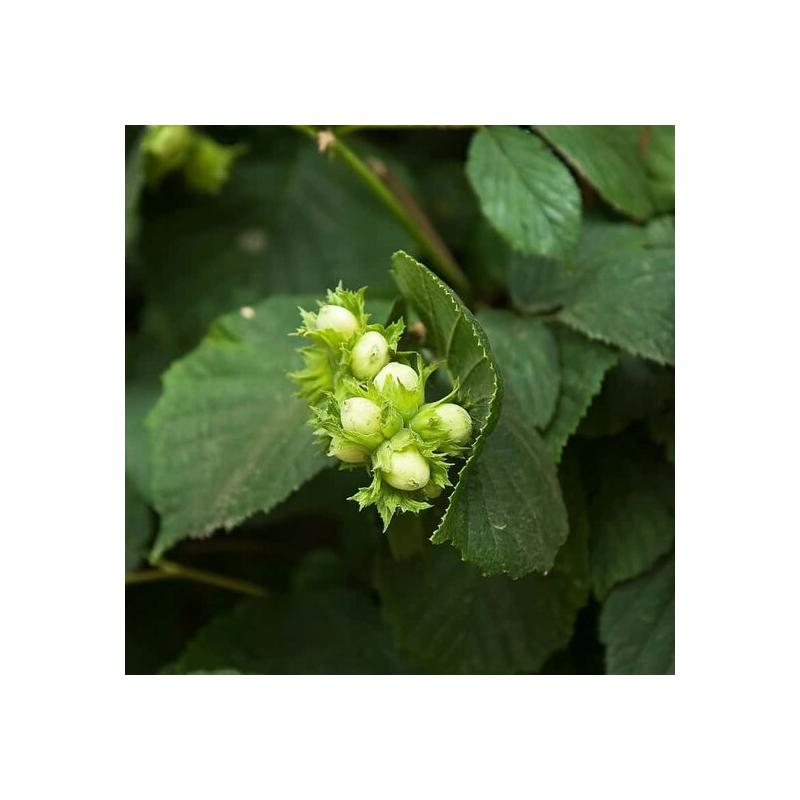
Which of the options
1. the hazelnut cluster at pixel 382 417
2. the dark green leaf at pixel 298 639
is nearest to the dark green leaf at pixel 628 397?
the hazelnut cluster at pixel 382 417

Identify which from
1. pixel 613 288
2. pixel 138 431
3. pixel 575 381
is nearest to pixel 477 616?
pixel 575 381

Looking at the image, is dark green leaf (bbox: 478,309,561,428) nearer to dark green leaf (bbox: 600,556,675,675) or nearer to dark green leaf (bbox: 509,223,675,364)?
dark green leaf (bbox: 509,223,675,364)

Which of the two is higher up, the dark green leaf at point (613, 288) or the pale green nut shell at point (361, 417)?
the dark green leaf at point (613, 288)

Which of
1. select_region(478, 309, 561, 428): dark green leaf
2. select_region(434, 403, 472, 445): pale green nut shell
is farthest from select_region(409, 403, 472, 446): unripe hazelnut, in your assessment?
select_region(478, 309, 561, 428): dark green leaf

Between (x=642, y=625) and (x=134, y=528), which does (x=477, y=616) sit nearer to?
(x=642, y=625)

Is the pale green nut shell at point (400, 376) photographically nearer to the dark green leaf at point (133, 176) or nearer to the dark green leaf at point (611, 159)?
the dark green leaf at point (611, 159)

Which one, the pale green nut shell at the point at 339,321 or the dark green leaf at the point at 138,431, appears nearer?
the pale green nut shell at the point at 339,321
